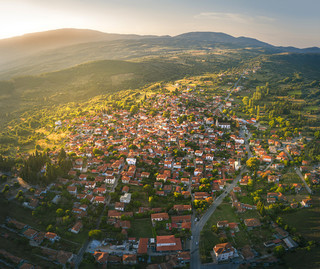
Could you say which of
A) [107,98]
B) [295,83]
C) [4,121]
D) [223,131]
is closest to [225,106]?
[223,131]

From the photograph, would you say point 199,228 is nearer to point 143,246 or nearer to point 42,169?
point 143,246

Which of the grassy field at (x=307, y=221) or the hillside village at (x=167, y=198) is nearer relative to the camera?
A: the hillside village at (x=167, y=198)

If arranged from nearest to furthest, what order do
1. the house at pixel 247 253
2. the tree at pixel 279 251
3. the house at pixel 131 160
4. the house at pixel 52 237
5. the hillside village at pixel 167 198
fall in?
the house at pixel 247 253 < the tree at pixel 279 251 < the hillside village at pixel 167 198 < the house at pixel 52 237 < the house at pixel 131 160

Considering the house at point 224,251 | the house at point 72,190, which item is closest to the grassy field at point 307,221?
the house at point 224,251

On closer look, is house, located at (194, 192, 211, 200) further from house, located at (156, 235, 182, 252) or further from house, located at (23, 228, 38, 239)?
house, located at (23, 228, 38, 239)

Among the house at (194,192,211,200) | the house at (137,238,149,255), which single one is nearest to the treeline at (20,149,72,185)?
the house at (137,238,149,255)

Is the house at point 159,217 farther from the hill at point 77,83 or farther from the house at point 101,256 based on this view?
the hill at point 77,83

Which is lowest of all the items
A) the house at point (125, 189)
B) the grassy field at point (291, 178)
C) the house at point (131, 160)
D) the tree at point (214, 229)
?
the tree at point (214, 229)

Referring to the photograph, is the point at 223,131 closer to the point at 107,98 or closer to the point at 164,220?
the point at 164,220
